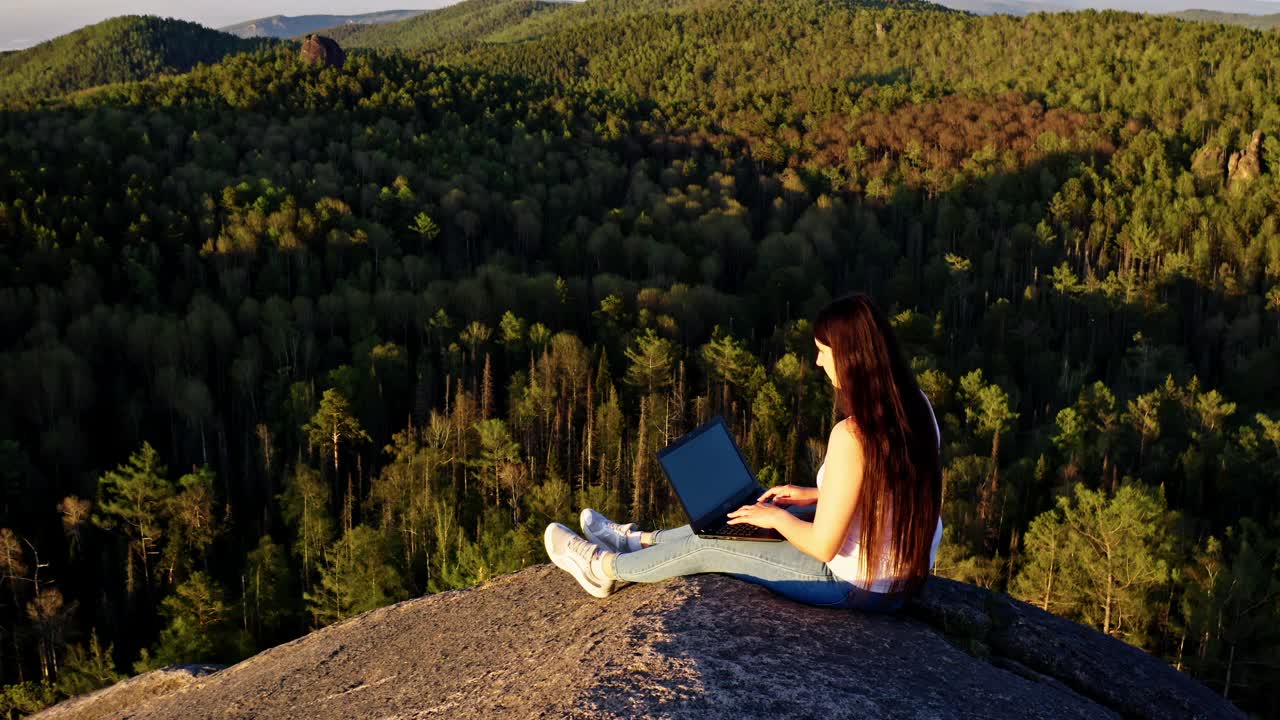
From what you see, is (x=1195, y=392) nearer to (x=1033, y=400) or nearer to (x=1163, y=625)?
(x=1033, y=400)

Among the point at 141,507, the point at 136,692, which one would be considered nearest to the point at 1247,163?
the point at 141,507

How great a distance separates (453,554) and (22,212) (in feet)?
285

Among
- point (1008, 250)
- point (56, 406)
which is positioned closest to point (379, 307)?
point (56, 406)

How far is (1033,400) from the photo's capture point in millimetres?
98125

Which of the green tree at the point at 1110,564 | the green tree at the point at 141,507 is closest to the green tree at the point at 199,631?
the green tree at the point at 141,507

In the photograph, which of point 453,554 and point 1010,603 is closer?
point 1010,603

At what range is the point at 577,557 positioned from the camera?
1001 centimetres

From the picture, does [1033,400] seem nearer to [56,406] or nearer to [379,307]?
[379,307]

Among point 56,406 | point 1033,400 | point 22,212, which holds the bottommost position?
point 1033,400

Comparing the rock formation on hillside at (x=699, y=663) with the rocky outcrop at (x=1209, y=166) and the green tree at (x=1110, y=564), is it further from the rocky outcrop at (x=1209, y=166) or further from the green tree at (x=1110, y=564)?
the rocky outcrop at (x=1209, y=166)

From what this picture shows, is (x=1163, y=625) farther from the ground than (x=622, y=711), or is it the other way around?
(x=622, y=711)

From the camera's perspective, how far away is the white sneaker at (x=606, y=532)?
33.9 feet

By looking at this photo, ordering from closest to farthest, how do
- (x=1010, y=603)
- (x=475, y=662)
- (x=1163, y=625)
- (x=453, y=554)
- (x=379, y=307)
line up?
(x=475, y=662)
(x=1010, y=603)
(x=1163, y=625)
(x=453, y=554)
(x=379, y=307)

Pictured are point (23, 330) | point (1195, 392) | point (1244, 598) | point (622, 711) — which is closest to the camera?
point (622, 711)
